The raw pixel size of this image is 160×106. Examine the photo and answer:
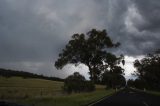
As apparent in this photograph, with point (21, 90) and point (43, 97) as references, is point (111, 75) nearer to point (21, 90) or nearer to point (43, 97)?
point (21, 90)

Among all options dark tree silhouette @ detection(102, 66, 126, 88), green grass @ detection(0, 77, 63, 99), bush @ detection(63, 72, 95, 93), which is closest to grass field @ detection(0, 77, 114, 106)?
green grass @ detection(0, 77, 63, 99)

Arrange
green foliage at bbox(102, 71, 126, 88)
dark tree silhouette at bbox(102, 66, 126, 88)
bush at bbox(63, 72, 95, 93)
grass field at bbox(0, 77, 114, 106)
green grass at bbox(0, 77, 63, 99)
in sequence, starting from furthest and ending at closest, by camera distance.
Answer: green foliage at bbox(102, 71, 126, 88), dark tree silhouette at bbox(102, 66, 126, 88), bush at bbox(63, 72, 95, 93), green grass at bbox(0, 77, 63, 99), grass field at bbox(0, 77, 114, 106)

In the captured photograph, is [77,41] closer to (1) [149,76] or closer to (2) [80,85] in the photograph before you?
(2) [80,85]

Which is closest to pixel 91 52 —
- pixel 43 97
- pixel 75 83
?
pixel 75 83

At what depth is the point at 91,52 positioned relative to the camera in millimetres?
76438

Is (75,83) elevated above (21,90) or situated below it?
above

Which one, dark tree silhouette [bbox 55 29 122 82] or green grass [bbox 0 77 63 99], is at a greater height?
dark tree silhouette [bbox 55 29 122 82]

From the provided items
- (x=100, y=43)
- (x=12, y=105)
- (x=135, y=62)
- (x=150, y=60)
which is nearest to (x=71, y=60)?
(x=100, y=43)

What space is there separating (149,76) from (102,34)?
37512 mm

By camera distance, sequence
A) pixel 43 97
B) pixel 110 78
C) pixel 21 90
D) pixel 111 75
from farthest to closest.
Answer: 1. pixel 110 78
2. pixel 111 75
3. pixel 21 90
4. pixel 43 97

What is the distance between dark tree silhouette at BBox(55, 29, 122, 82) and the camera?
247 ft

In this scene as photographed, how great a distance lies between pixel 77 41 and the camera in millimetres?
75875

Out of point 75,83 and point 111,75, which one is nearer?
point 75,83

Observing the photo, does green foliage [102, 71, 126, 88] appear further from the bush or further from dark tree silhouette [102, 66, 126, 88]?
the bush
